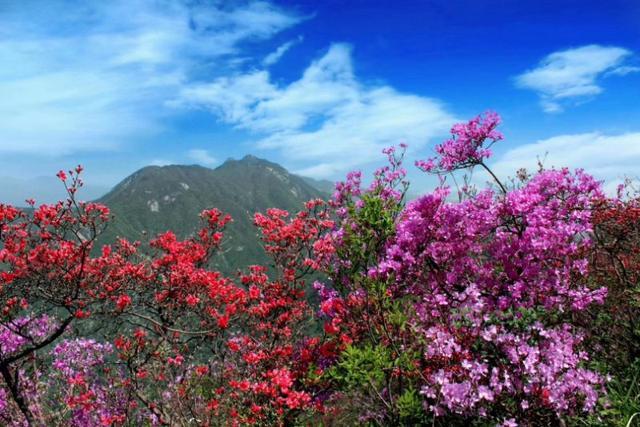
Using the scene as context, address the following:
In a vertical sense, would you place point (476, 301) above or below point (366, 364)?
above

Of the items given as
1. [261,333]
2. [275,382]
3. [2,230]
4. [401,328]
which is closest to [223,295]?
[261,333]

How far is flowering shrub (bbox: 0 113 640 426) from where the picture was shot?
5551 millimetres

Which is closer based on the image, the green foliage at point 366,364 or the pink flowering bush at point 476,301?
the pink flowering bush at point 476,301

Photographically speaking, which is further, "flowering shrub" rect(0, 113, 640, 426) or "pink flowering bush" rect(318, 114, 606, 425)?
"flowering shrub" rect(0, 113, 640, 426)

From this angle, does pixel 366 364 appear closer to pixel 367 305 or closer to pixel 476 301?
pixel 367 305

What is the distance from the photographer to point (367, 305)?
6.16 metres

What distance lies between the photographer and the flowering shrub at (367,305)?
555cm

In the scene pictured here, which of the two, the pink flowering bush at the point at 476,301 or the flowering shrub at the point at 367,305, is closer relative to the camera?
the pink flowering bush at the point at 476,301

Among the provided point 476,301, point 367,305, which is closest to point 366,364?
point 367,305

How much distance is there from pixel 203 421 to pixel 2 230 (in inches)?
242

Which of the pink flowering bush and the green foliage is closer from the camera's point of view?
the pink flowering bush

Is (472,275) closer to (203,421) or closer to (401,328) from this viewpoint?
(401,328)

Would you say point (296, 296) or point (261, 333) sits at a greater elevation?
A: point (296, 296)

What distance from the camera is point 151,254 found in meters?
12.9
